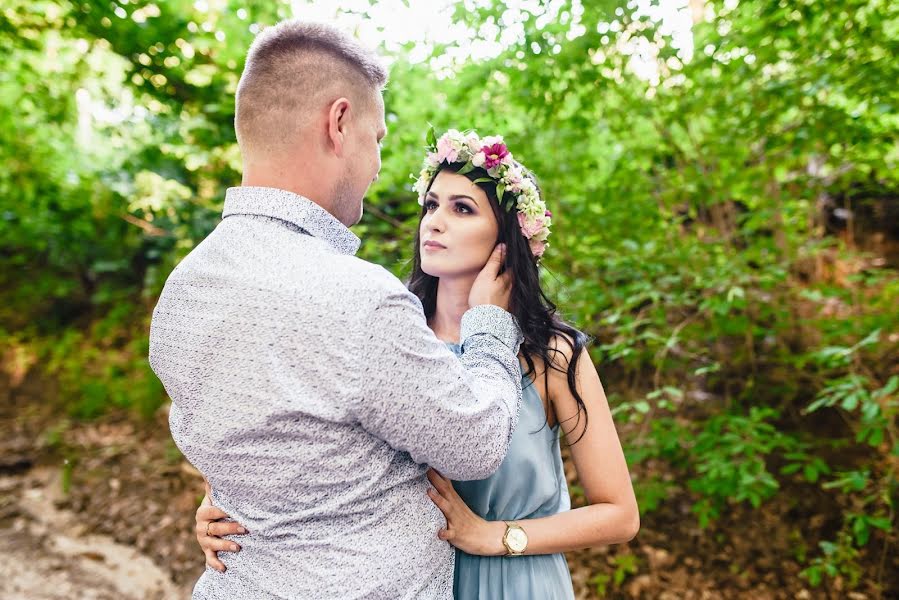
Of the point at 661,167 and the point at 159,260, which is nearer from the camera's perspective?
the point at 661,167

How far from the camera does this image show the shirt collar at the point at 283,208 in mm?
1459

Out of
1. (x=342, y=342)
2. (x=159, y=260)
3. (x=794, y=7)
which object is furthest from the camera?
(x=159, y=260)

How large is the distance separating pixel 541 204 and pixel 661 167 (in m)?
2.30

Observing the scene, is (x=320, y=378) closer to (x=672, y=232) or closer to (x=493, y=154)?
(x=493, y=154)

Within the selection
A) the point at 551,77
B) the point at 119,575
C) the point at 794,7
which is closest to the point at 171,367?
the point at 551,77

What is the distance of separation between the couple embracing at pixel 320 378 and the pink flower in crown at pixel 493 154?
0.53m

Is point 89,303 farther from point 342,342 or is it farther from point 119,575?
point 342,342

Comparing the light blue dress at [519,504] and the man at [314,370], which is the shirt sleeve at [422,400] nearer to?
the man at [314,370]

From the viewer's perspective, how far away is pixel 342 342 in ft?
4.16

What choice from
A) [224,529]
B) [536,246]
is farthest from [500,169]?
[224,529]

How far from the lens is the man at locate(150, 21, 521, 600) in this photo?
129cm

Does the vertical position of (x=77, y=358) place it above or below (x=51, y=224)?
below

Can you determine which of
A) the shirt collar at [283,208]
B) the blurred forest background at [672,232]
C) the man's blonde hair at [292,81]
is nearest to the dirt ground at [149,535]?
the blurred forest background at [672,232]

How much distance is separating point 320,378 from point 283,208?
425 millimetres
